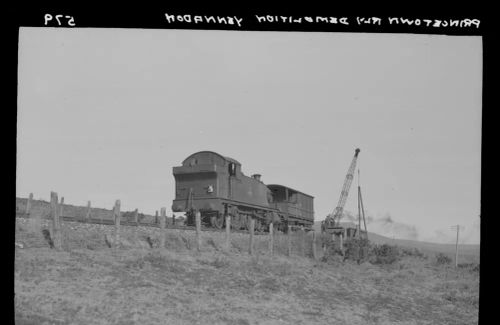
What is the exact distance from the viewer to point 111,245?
15867 mm

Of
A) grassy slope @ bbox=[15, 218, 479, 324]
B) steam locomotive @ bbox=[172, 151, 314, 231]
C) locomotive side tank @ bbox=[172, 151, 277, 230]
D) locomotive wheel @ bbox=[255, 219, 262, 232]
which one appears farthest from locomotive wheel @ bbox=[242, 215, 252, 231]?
grassy slope @ bbox=[15, 218, 479, 324]

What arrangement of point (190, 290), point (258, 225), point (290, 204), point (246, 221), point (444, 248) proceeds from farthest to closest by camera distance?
point (444, 248)
point (290, 204)
point (258, 225)
point (246, 221)
point (190, 290)

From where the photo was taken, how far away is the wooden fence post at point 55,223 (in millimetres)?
13932

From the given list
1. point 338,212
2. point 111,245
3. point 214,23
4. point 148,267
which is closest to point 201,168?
point 111,245

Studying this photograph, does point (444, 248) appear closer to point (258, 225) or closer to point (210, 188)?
point (258, 225)

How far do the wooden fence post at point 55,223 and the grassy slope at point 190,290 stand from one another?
1.00 feet

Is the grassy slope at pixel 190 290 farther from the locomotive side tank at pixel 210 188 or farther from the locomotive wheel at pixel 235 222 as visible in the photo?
the locomotive wheel at pixel 235 222

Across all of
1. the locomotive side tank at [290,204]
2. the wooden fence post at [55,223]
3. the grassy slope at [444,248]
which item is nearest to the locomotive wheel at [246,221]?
the locomotive side tank at [290,204]

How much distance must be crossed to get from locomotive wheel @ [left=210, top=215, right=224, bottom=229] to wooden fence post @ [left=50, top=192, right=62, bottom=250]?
478 inches

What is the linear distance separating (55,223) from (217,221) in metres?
12.6

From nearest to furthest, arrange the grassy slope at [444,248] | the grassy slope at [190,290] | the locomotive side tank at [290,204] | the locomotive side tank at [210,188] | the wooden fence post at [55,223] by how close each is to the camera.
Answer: the grassy slope at [190,290], the wooden fence post at [55,223], the locomotive side tank at [210,188], the locomotive side tank at [290,204], the grassy slope at [444,248]

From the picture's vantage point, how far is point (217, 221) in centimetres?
2592

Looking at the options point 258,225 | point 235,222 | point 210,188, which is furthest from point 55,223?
point 258,225

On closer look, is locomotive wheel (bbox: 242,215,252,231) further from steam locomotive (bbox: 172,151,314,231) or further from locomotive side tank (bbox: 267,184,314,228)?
locomotive side tank (bbox: 267,184,314,228)
